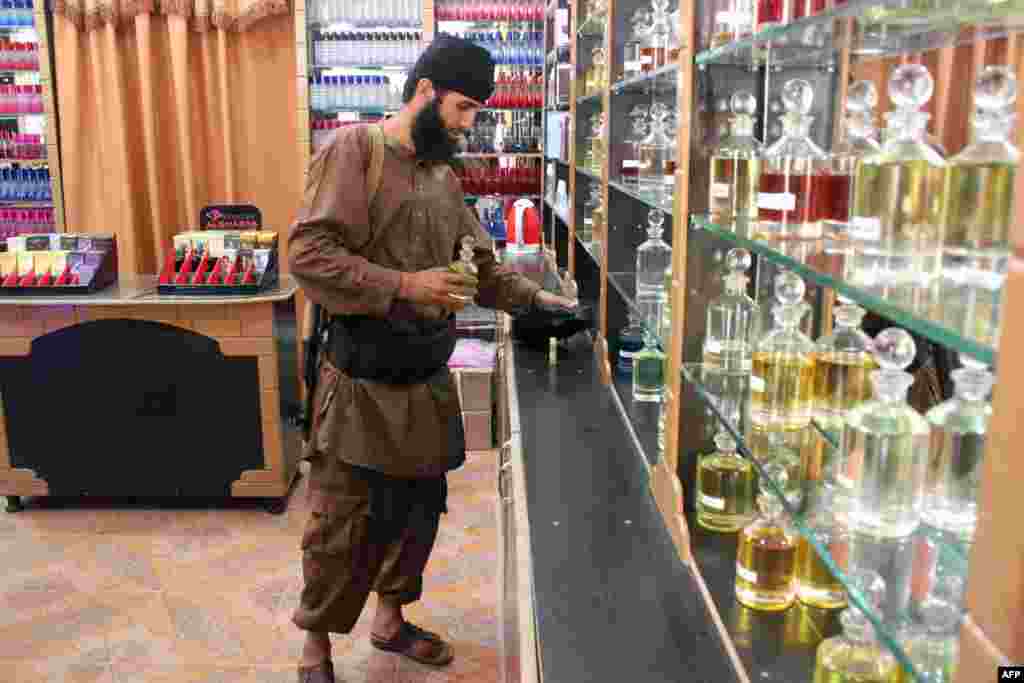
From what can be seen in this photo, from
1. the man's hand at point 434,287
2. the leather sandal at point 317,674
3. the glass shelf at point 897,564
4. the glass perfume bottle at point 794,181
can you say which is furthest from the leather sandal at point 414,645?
the glass perfume bottle at point 794,181

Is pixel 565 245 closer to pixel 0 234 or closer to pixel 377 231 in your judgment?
pixel 377 231

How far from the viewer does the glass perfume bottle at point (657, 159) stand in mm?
2279

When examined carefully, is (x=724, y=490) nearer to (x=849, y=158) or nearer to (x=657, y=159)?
(x=849, y=158)

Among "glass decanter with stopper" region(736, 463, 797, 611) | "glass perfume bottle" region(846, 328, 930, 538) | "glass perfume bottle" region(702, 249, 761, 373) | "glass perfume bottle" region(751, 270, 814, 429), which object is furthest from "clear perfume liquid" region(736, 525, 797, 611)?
"glass perfume bottle" region(846, 328, 930, 538)

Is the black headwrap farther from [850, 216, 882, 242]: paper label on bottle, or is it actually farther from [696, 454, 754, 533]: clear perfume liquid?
[850, 216, 882, 242]: paper label on bottle

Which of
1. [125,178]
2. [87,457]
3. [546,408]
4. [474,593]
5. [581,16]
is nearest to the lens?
[546,408]

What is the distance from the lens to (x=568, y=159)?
4.18m

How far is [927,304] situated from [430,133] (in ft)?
5.79

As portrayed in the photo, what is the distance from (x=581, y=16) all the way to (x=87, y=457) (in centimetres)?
279

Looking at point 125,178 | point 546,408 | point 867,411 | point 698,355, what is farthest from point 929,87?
point 125,178

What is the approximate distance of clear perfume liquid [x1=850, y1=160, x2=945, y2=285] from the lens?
3.09 feet

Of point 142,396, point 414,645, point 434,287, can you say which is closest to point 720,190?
point 434,287

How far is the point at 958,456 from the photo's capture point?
100 centimetres

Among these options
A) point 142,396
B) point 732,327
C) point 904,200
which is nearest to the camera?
point 904,200
